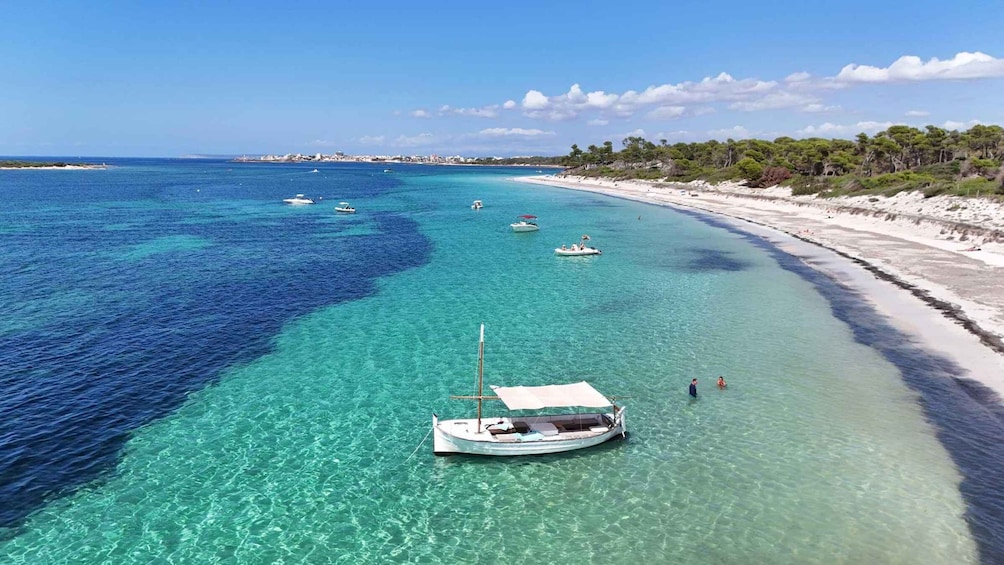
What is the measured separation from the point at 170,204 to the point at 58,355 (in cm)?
10937

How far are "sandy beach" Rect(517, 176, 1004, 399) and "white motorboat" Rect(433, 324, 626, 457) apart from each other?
70.4 feet

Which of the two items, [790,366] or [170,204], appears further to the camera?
[170,204]

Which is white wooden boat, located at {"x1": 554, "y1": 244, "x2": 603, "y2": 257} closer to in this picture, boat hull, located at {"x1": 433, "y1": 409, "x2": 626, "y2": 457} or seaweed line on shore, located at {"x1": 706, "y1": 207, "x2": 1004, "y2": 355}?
seaweed line on shore, located at {"x1": 706, "y1": 207, "x2": 1004, "y2": 355}

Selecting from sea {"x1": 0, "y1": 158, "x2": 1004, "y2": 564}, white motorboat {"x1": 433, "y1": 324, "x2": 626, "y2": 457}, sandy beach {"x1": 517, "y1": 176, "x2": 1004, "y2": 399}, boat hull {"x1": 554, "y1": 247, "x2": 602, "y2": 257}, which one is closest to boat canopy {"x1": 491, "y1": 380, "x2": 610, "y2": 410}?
white motorboat {"x1": 433, "y1": 324, "x2": 626, "y2": 457}

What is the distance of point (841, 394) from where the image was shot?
30.2 m

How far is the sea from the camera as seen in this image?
1936 cm

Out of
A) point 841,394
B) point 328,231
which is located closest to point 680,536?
point 841,394

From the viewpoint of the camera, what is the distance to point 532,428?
2527 cm

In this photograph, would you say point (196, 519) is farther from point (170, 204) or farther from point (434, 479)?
point (170, 204)

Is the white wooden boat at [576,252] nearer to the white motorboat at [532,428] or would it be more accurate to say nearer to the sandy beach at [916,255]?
the sandy beach at [916,255]

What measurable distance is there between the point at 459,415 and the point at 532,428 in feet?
14.5

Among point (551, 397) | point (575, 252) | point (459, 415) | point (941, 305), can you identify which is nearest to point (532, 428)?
point (551, 397)

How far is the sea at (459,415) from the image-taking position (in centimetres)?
1936

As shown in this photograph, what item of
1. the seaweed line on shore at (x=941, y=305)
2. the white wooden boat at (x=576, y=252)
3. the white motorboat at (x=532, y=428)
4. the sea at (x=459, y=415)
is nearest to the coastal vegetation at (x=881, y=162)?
the seaweed line on shore at (x=941, y=305)
